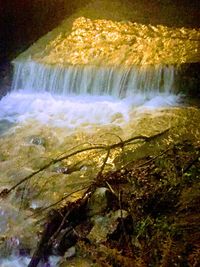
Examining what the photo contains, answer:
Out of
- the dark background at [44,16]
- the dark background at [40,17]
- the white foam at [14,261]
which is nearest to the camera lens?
the white foam at [14,261]

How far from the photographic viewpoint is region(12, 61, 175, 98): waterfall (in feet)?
25.3

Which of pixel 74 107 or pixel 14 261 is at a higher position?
pixel 74 107

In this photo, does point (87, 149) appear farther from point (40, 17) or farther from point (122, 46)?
point (40, 17)

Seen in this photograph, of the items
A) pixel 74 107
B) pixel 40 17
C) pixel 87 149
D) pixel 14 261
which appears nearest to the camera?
pixel 14 261

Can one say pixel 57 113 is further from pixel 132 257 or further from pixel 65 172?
pixel 132 257

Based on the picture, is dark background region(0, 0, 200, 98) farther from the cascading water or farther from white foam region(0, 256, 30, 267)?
white foam region(0, 256, 30, 267)

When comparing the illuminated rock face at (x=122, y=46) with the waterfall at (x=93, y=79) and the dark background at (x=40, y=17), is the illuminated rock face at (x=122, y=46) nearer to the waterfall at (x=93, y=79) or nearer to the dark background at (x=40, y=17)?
the waterfall at (x=93, y=79)

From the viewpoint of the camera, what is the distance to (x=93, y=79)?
8.02 metres

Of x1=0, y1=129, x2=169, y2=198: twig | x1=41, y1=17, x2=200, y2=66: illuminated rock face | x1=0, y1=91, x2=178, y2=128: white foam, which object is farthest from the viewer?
x1=41, y1=17, x2=200, y2=66: illuminated rock face

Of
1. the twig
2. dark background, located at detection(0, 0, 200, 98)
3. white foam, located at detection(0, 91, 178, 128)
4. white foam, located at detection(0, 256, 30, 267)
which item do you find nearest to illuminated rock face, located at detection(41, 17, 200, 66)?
dark background, located at detection(0, 0, 200, 98)

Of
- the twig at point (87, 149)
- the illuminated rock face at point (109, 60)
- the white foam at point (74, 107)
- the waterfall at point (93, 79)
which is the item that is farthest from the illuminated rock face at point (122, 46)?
the twig at point (87, 149)

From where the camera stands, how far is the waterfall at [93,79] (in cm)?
771

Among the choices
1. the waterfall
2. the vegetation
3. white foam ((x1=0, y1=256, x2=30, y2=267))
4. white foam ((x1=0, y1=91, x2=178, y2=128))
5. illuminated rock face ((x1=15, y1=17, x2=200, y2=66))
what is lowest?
white foam ((x1=0, y1=256, x2=30, y2=267))

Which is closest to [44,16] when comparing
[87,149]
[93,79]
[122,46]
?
[122,46]
